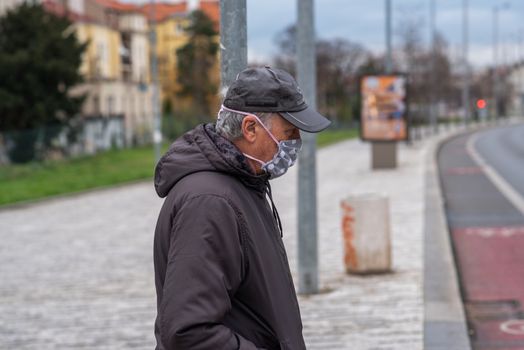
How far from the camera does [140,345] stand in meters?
7.43

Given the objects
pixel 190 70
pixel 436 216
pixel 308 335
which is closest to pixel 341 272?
pixel 308 335

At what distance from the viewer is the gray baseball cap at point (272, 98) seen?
293cm

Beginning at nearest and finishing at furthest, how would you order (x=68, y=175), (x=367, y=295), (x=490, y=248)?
(x=367, y=295)
(x=490, y=248)
(x=68, y=175)

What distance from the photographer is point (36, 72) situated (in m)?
37.7

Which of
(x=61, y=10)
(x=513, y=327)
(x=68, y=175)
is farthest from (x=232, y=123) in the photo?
(x=61, y=10)

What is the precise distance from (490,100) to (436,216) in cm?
11868

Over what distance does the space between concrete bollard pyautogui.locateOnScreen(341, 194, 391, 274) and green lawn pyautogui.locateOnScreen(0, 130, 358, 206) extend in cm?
1247

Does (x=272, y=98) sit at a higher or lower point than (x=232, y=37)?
lower

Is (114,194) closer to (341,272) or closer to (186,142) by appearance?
(341,272)

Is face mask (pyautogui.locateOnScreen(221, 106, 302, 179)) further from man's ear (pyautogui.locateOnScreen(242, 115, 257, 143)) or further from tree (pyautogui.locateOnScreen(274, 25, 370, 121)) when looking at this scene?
tree (pyautogui.locateOnScreen(274, 25, 370, 121))

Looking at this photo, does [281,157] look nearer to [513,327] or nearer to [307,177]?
[513,327]

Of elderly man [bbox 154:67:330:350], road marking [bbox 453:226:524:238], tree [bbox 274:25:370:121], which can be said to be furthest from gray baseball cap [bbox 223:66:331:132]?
tree [bbox 274:25:370:121]

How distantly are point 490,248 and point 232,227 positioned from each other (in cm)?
1029

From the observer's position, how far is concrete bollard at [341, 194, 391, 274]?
10.1 meters
